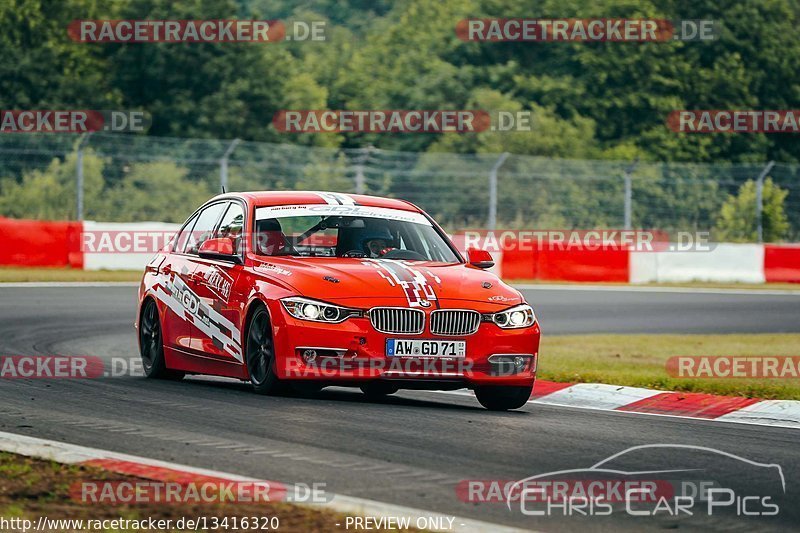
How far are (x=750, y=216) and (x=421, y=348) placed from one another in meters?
26.7

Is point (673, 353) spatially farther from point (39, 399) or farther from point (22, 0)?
point (22, 0)

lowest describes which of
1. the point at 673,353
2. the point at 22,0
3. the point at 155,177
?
the point at 673,353

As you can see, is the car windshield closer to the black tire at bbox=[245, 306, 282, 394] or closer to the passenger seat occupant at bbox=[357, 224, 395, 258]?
the passenger seat occupant at bbox=[357, 224, 395, 258]

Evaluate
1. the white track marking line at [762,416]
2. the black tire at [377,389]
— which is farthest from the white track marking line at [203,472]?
the white track marking line at [762,416]

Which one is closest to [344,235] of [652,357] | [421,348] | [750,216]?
[421,348]

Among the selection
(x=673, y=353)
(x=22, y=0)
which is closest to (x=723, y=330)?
(x=673, y=353)

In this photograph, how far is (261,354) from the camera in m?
10.7

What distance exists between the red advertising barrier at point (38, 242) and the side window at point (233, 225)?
1609 cm

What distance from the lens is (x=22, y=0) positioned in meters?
53.8

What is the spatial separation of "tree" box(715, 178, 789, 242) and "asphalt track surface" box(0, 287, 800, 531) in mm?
24122

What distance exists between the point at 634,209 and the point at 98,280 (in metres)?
12.4

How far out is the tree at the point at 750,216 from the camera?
34.9 meters

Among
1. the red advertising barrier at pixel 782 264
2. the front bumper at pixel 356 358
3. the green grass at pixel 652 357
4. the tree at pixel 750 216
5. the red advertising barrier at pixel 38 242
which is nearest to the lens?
the front bumper at pixel 356 358

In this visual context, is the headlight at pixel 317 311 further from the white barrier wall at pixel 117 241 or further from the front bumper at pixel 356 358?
the white barrier wall at pixel 117 241
